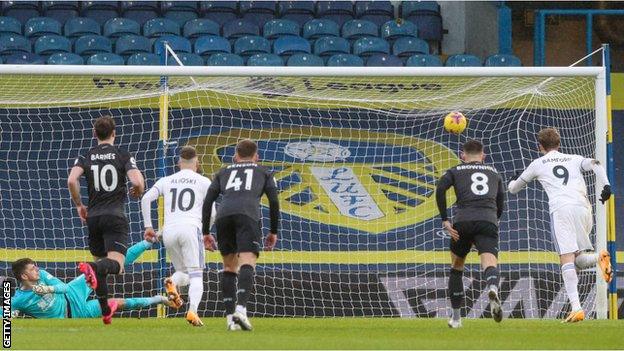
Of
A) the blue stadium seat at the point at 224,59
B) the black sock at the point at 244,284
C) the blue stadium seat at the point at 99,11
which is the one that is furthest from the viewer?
the blue stadium seat at the point at 99,11

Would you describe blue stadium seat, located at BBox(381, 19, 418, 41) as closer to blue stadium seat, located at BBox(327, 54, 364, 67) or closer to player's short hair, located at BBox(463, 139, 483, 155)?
blue stadium seat, located at BBox(327, 54, 364, 67)

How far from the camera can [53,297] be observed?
1395cm

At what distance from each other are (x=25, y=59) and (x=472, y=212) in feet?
28.8

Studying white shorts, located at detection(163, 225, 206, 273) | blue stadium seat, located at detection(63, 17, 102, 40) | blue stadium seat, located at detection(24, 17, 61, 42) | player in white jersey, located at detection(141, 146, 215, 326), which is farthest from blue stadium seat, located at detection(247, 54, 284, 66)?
white shorts, located at detection(163, 225, 206, 273)

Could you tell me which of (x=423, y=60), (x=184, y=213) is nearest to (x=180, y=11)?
(x=423, y=60)

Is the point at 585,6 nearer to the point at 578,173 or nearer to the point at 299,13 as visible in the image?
the point at 299,13

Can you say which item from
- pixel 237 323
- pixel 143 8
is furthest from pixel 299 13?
pixel 237 323

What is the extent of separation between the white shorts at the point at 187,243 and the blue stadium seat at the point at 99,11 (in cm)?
832

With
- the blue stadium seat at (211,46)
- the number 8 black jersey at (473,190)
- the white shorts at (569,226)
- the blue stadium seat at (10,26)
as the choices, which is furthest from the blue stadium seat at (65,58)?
the white shorts at (569,226)

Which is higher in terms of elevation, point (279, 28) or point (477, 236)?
point (279, 28)

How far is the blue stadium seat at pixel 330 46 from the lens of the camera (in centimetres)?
1967

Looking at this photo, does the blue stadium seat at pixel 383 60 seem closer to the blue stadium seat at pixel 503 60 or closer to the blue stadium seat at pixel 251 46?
the blue stadium seat at pixel 503 60

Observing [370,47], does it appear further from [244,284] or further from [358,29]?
[244,284]

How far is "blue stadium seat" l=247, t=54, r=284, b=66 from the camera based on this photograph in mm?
18562
